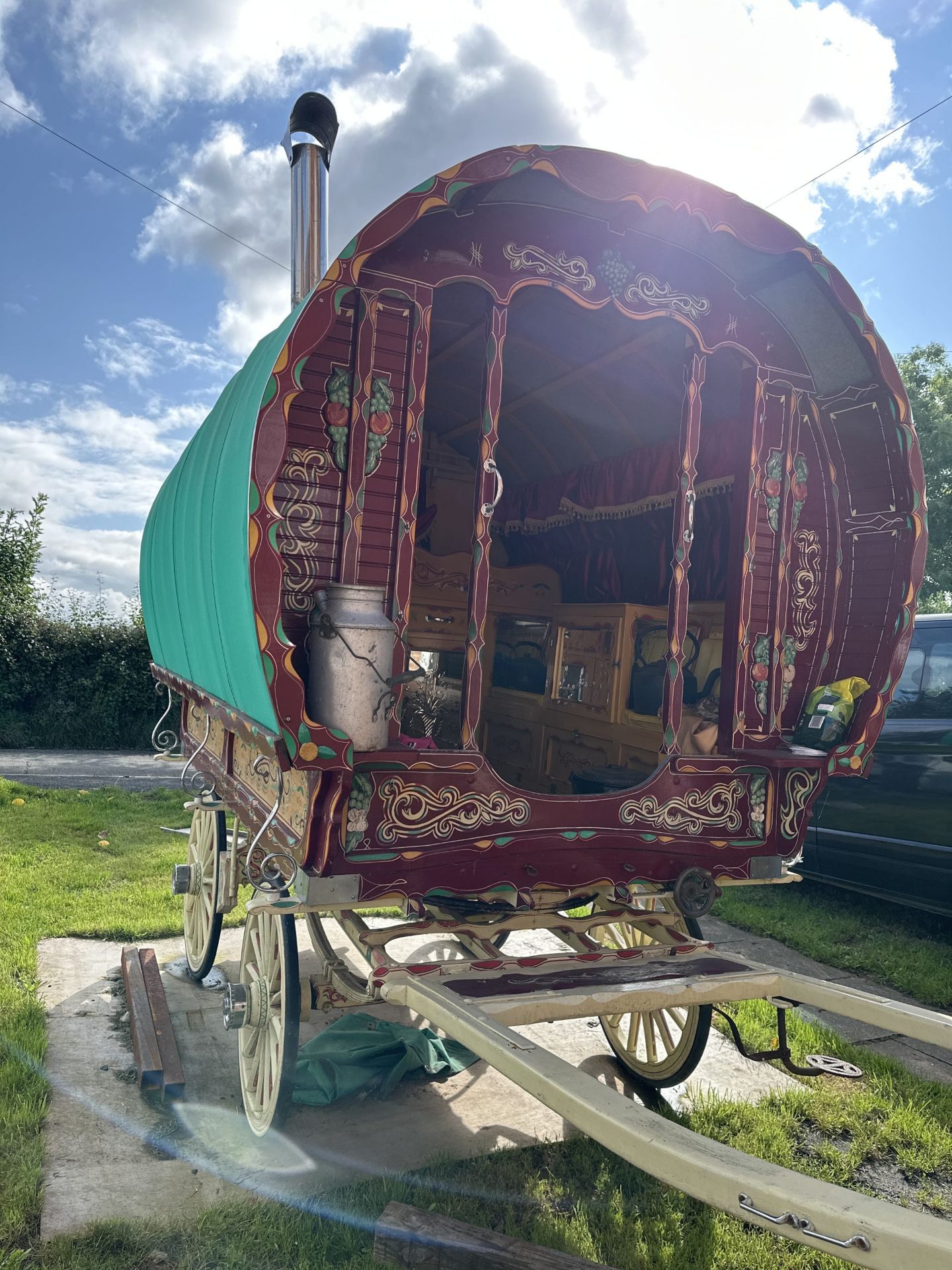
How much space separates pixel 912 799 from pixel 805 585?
2.63 m

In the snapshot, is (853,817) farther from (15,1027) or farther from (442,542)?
(15,1027)

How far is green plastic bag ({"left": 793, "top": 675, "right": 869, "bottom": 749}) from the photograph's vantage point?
3338 mm

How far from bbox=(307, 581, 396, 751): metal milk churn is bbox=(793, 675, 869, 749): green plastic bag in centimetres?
175

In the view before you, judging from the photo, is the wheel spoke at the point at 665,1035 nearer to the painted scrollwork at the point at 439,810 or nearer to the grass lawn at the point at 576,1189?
the grass lawn at the point at 576,1189

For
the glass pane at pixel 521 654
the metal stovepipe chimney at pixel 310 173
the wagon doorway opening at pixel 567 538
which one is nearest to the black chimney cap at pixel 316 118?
the metal stovepipe chimney at pixel 310 173

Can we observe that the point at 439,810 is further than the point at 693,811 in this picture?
No

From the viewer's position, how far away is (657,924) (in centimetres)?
329

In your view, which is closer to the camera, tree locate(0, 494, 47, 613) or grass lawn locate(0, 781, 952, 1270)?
grass lawn locate(0, 781, 952, 1270)

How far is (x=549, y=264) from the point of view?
10.0ft

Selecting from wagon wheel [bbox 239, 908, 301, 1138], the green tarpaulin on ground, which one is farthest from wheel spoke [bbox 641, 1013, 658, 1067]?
wagon wheel [bbox 239, 908, 301, 1138]

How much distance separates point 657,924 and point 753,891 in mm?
4072

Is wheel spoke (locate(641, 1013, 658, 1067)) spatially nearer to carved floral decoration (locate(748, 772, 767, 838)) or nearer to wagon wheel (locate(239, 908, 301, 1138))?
carved floral decoration (locate(748, 772, 767, 838))

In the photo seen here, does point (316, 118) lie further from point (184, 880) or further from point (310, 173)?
point (184, 880)

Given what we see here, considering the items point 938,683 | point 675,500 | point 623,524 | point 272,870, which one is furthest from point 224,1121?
point 938,683
